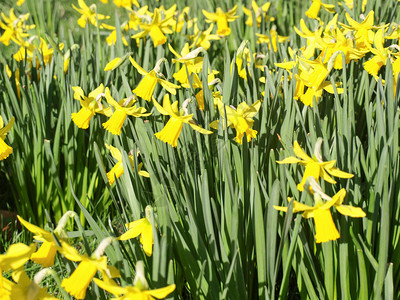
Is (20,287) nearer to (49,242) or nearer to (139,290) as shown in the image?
(49,242)

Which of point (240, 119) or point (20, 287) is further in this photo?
point (240, 119)

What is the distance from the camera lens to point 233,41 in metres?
2.95

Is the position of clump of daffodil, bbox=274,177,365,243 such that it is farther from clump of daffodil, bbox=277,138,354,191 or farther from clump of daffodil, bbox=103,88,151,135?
clump of daffodil, bbox=103,88,151,135

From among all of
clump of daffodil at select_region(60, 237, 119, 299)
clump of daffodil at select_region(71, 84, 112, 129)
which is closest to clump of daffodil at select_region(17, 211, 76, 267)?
clump of daffodil at select_region(60, 237, 119, 299)

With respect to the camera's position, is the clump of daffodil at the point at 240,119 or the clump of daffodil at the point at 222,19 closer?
the clump of daffodil at the point at 240,119

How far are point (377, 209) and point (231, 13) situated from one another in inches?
69.4

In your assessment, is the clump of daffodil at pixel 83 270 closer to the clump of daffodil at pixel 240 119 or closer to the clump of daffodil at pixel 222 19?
the clump of daffodil at pixel 240 119

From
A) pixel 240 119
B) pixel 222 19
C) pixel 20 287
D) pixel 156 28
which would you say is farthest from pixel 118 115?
pixel 222 19

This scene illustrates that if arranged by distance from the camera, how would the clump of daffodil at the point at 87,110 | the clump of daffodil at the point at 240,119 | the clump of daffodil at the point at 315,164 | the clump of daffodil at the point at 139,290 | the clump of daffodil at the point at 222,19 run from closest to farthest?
the clump of daffodil at the point at 139,290 < the clump of daffodil at the point at 315,164 < the clump of daffodil at the point at 240,119 < the clump of daffodil at the point at 87,110 < the clump of daffodil at the point at 222,19

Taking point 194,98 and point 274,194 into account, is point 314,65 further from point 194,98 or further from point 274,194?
point 274,194

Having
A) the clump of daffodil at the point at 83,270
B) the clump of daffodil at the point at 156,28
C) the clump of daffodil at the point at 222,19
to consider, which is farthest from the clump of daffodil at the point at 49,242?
the clump of daffodil at the point at 222,19

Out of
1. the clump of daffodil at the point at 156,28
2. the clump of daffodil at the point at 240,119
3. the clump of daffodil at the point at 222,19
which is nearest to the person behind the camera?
the clump of daffodil at the point at 240,119

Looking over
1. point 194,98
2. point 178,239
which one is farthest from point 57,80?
point 178,239

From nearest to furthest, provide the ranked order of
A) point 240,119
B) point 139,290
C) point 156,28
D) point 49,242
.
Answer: point 139,290 < point 49,242 < point 240,119 < point 156,28
